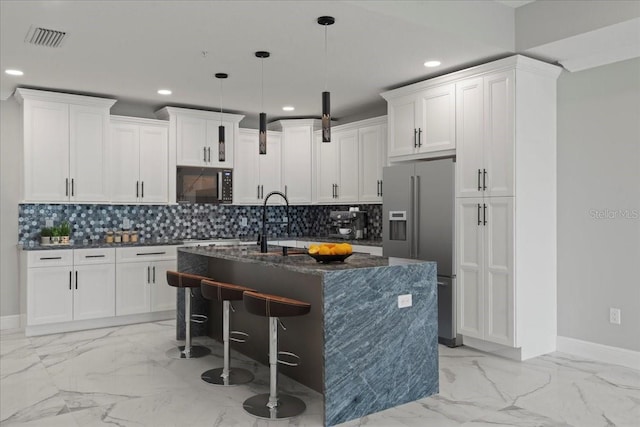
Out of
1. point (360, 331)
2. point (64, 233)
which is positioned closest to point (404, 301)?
point (360, 331)

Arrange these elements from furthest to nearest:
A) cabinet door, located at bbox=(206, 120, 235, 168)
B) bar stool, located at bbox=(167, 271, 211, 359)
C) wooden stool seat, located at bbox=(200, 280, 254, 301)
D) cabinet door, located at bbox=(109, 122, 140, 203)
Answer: cabinet door, located at bbox=(206, 120, 235, 168), cabinet door, located at bbox=(109, 122, 140, 203), bar stool, located at bbox=(167, 271, 211, 359), wooden stool seat, located at bbox=(200, 280, 254, 301)

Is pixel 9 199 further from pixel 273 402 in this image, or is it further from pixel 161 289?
pixel 273 402

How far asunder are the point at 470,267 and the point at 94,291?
159 inches

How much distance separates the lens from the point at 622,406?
3.34 meters

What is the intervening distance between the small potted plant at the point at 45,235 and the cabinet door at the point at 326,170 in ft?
11.1

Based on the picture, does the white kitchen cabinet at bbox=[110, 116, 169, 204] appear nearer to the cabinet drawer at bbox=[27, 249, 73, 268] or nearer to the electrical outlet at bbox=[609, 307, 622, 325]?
the cabinet drawer at bbox=[27, 249, 73, 268]

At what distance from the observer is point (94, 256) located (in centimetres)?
566

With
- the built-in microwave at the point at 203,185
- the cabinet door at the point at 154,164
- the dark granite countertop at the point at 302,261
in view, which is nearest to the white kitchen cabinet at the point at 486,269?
the dark granite countertop at the point at 302,261

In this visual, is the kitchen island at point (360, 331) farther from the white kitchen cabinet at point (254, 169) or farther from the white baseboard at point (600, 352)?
the white kitchen cabinet at point (254, 169)

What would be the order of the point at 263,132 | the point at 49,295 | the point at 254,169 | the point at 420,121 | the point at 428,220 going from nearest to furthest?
1. the point at 263,132
2. the point at 428,220
3. the point at 420,121
4. the point at 49,295
5. the point at 254,169

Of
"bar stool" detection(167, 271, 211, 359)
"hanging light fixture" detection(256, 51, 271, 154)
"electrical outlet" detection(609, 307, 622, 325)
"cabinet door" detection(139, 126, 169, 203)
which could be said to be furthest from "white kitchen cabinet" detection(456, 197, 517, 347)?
"cabinet door" detection(139, 126, 169, 203)

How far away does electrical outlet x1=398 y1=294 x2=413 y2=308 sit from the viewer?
3.35 meters

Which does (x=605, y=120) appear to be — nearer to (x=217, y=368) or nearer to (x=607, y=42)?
(x=607, y=42)

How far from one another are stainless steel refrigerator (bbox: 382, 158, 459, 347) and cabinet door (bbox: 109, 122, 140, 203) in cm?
306
